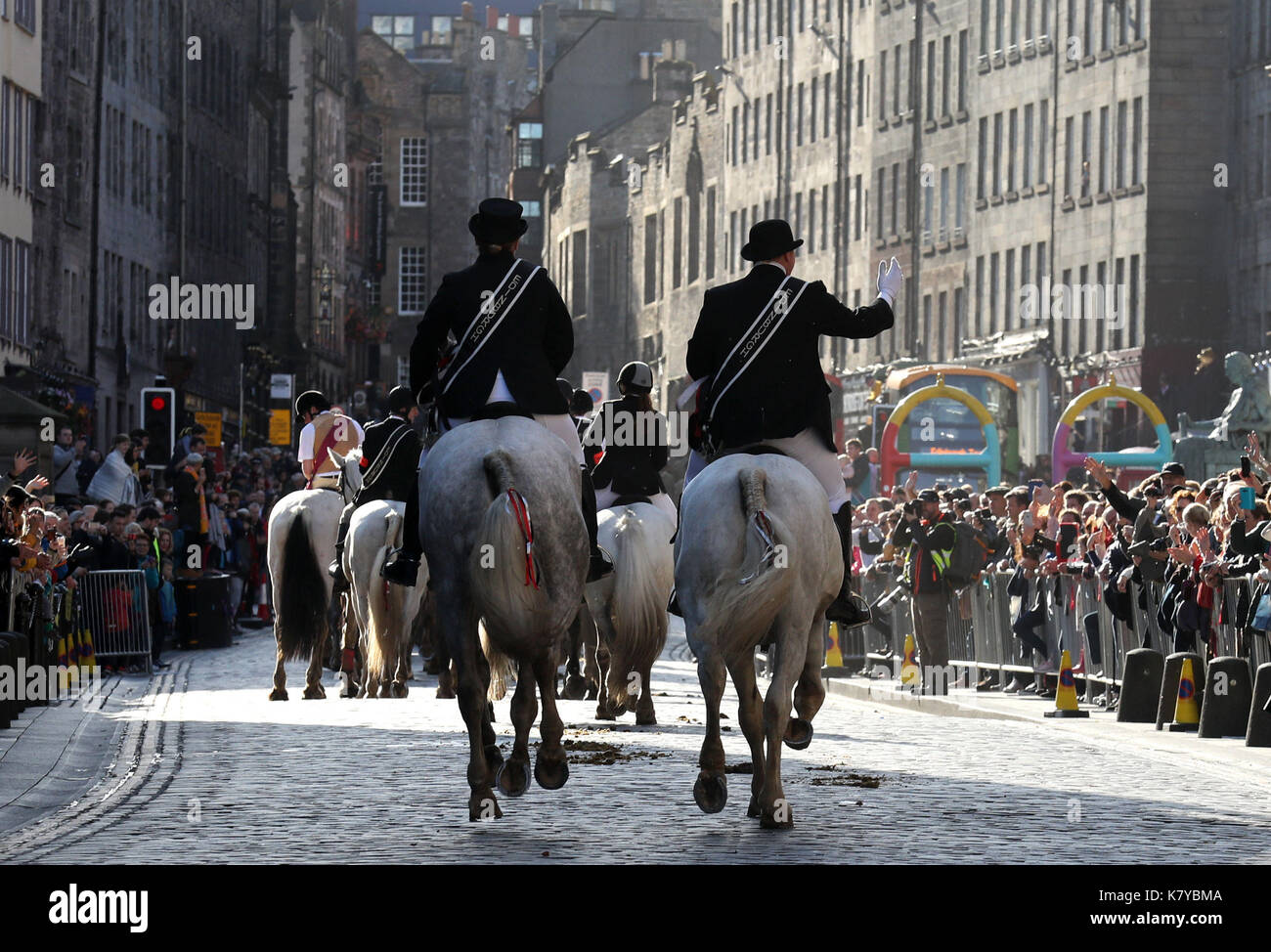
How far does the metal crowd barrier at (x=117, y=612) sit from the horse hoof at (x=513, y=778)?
16.5 meters

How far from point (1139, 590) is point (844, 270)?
252 ft

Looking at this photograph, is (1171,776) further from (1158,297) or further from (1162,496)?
(1158,297)

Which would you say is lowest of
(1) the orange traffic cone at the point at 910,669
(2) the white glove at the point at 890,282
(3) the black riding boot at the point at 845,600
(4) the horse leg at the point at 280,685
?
(1) the orange traffic cone at the point at 910,669

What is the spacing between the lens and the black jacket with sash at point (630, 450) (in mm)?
20672

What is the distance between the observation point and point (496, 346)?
46.9 feet

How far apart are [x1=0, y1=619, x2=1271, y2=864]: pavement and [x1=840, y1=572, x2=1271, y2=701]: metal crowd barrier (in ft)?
2.93

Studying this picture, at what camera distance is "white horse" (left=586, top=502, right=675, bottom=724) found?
1953 cm

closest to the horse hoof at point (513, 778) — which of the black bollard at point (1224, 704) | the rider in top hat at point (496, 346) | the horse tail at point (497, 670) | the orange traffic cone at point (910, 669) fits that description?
the rider in top hat at point (496, 346)

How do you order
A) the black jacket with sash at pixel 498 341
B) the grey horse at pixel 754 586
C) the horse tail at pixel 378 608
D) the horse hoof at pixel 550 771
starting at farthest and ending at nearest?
the horse tail at pixel 378 608, the black jacket with sash at pixel 498 341, the horse hoof at pixel 550 771, the grey horse at pixel 754 586

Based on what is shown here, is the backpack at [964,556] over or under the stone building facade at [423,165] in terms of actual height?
under

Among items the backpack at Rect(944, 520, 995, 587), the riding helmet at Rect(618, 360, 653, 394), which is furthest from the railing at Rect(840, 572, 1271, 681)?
the riding helmet at Rect(618, 360, 653, 394)

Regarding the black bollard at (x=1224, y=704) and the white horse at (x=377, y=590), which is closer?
the black bollard at (x=1224, y=704)

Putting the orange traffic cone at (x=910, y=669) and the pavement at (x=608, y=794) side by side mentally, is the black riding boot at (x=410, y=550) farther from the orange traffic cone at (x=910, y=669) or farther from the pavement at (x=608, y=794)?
the orange traffic cone at (x=910, y=669)

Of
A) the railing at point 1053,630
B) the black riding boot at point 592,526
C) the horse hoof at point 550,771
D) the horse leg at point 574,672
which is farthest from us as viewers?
the horse leg at point 574,672
